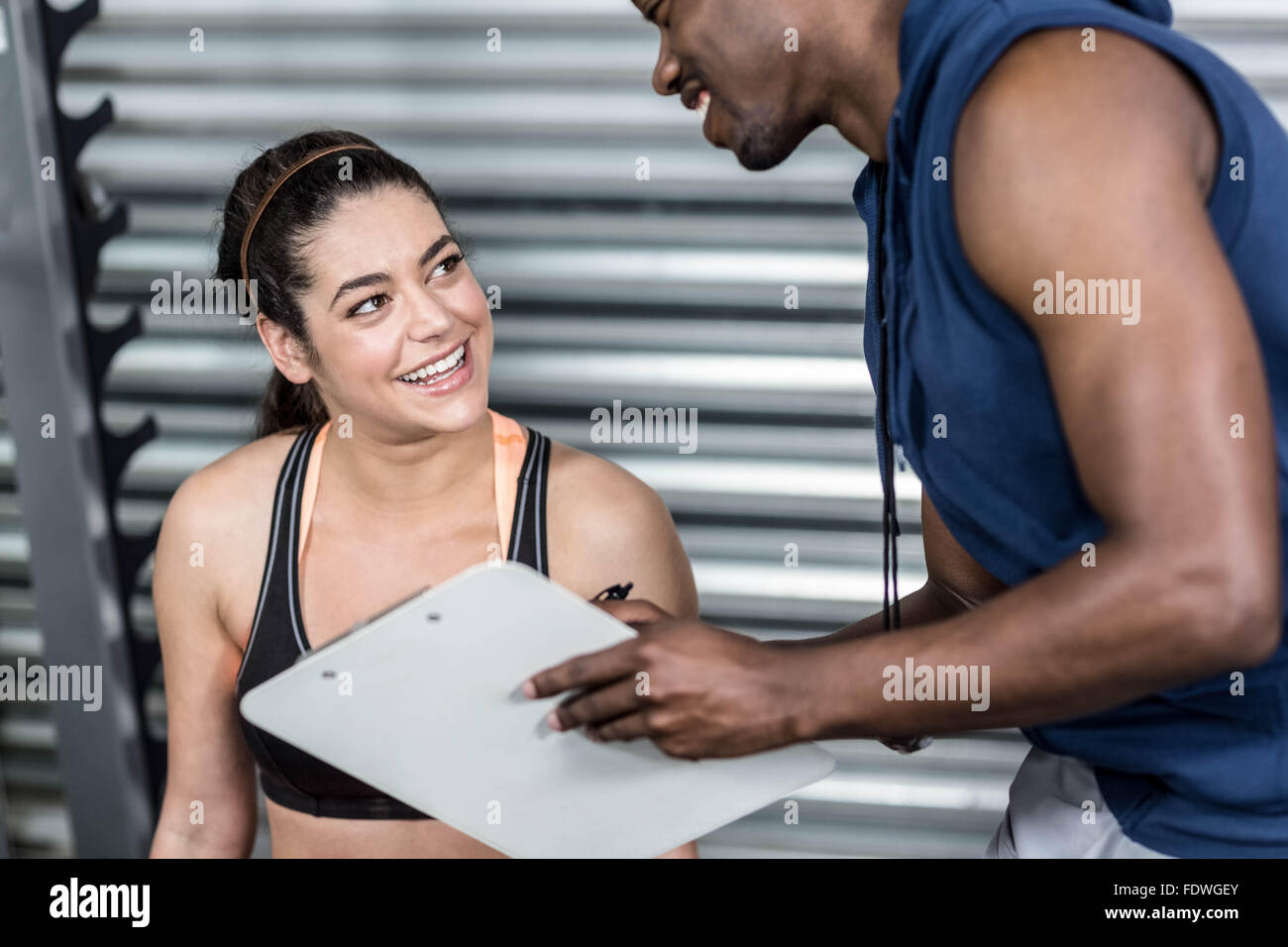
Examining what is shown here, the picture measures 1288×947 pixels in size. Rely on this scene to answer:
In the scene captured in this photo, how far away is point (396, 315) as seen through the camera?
64.4 inches

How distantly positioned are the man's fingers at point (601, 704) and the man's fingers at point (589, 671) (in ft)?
0.03

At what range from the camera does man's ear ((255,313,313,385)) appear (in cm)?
174

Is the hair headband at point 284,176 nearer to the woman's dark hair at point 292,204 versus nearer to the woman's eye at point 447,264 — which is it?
the woman's dark hair at point 292,204

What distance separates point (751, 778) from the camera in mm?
1215

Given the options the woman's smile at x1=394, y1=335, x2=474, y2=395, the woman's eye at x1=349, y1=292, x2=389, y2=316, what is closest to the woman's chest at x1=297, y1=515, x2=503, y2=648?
the woman's smile at x1=394, y1=335, x2=474, y2=395

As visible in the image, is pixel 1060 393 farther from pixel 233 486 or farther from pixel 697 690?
pixel 233 486

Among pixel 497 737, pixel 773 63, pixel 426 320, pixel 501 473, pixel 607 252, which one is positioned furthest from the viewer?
pixel 607 252

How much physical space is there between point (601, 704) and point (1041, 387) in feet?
1.54

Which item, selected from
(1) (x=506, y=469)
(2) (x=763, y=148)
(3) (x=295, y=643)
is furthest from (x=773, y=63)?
(3) (x=295, y=643)

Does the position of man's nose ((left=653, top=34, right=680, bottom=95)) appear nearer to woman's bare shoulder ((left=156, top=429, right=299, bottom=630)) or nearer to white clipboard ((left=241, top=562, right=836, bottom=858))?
white clipboard ((left=241, top=562, right=836, bottom=858))

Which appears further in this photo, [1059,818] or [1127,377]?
[1059,818]

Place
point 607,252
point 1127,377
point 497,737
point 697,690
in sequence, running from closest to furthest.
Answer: point 1127,377 < point 697,690 < point 497,737 < point 607,252
